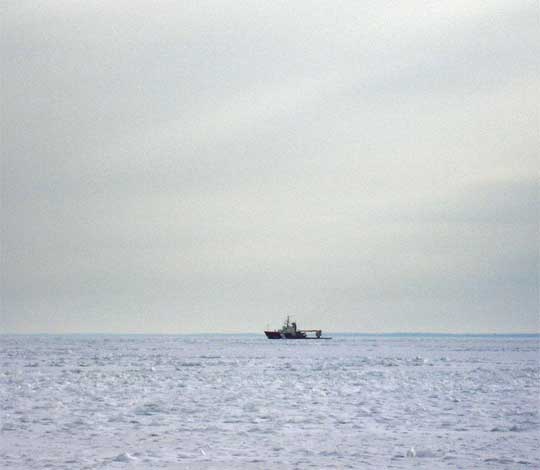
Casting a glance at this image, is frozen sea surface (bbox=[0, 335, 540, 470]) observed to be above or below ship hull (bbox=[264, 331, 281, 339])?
below

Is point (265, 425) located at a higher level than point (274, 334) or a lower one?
lower

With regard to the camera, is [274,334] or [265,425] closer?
[265,425]

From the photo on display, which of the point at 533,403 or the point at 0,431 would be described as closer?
the point at 0,431

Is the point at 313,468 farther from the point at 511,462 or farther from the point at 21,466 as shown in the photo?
the point at 21,466

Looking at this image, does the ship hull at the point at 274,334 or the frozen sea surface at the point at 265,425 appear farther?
the ship hull at the point at 274,334

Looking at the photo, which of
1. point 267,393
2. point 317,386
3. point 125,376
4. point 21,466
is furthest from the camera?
point 125,376

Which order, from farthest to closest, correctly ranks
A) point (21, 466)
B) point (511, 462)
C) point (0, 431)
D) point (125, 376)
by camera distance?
point (125, 376)
point (0, 431)
point (511, 462)
point (21, 466)

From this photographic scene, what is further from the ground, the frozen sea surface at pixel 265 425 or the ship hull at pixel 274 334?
the ship hull at pixel 274 334

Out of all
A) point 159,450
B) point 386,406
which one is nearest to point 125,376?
point 386,406

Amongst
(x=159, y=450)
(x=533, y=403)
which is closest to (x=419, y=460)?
(x=159, y=450)

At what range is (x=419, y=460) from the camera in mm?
15180

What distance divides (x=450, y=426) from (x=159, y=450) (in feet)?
24.8

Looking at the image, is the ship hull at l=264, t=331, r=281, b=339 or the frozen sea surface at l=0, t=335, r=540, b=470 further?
the ship hull at l=264, t=331, r=281, b=339

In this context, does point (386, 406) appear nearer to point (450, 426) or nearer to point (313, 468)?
point (450, 426)
